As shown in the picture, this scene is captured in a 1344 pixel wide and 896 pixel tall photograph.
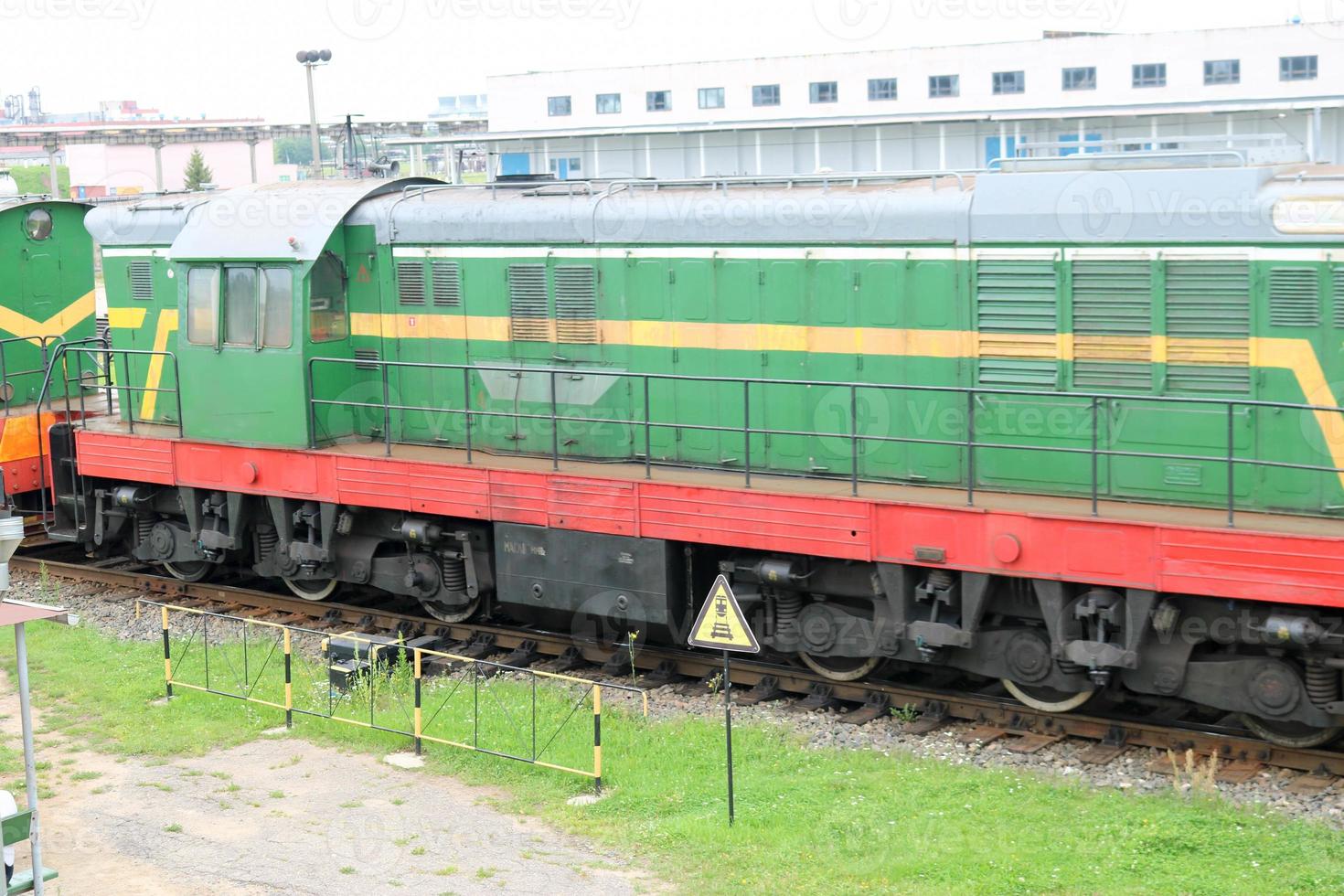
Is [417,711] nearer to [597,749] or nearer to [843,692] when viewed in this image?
[597,749]

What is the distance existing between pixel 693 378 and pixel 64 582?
848cm

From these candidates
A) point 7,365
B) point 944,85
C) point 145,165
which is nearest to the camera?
point 7,365

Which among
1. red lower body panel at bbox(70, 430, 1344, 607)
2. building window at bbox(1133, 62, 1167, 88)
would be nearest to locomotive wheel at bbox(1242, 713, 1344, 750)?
red lower body panel at bbox(70, 430, 1344, 607)

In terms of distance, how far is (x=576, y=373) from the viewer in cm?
1186

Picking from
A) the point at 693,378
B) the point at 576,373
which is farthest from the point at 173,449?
the point at 693,378

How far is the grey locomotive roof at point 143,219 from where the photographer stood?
14.6 m

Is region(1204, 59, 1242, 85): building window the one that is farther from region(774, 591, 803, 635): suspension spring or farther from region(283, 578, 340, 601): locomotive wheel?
region(774, 591, 803, 635): suspension spring

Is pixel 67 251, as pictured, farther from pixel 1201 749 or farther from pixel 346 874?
pixel 1201 749

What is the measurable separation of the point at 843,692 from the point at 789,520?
4.89 feet

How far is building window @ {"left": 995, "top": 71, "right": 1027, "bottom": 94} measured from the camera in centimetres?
4812

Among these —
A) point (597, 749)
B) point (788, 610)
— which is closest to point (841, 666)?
point (788, 610)

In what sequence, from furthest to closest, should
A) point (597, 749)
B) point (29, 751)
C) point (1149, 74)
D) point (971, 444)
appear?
point (1149, 74) → point (971, 444) → point (597, 749) → point (29, 751)

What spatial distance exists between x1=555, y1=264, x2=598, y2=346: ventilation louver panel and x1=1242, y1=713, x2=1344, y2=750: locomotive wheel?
597 cm

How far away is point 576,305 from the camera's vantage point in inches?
476
